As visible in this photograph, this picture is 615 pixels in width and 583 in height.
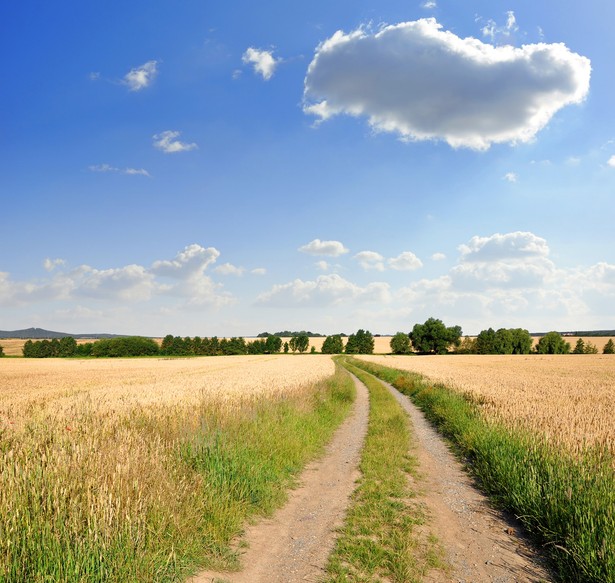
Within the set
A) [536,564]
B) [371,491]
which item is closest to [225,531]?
[371,491]

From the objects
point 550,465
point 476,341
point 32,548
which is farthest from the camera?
point 476,341

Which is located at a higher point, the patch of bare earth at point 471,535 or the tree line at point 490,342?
the patch of bare earth at point 471,535

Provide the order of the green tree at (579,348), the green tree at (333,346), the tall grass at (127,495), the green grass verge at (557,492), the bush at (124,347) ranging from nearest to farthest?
1. the tall grass at (127,495)
2. the green grass verge at (557,492)
3. the green tree at (579,348)
4. the bush at (124,347)
5. the green tree at (333,346)

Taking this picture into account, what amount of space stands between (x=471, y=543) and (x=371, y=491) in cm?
223

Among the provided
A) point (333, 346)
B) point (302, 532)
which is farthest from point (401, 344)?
point (302, 532)

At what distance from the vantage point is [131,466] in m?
5.92

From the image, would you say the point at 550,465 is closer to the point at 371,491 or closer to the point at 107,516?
the point at 371,491

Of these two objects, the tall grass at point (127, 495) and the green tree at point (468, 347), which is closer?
the tall grass at point (127, 495)

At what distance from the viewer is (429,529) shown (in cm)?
643

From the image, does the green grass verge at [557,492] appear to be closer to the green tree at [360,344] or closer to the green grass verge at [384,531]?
the green grass verge at [384,531]

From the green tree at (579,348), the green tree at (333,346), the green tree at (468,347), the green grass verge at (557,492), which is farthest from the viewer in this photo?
the green tree at (333,346)

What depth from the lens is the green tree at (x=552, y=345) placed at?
428 ft

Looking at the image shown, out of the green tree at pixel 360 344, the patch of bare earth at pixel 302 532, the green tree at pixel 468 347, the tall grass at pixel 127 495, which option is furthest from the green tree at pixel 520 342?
the tall grass at pixel 127 495

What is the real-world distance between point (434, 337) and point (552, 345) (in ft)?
131
